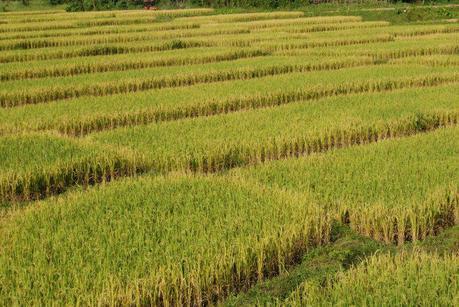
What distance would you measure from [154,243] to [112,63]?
553 inches

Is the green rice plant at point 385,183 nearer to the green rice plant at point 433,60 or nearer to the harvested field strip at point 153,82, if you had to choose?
Answer: the harvested field strip at point 153,82

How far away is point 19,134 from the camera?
9.44m

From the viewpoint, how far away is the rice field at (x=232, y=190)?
14.1 feet

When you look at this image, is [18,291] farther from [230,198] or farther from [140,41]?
[140,41]

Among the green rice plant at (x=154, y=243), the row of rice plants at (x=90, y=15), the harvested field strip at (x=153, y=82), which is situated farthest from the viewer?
the row of rice plants at (x=90, y=15)

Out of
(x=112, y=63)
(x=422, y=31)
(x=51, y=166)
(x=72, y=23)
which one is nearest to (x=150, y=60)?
(x=112, y=63)

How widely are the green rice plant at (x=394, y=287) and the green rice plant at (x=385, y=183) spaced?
49.0 inches

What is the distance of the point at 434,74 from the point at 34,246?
11.9 m

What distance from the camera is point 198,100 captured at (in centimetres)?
1211

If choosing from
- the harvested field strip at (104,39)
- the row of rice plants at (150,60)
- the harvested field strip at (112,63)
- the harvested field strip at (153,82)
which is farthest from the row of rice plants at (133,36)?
the harvested field strip at (153,82)

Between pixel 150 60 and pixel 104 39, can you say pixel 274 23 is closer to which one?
pixel 104 39

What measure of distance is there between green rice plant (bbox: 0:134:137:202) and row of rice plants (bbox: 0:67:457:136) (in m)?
1.87

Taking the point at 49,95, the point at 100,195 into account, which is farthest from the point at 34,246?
the point at 49,95

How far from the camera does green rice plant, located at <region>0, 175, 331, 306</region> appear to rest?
4.18 metres
